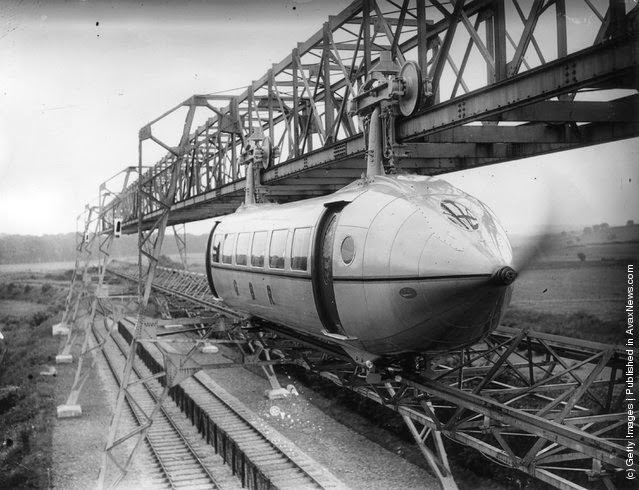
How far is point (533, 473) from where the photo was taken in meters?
10.6

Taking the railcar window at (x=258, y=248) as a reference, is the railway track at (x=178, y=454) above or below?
below

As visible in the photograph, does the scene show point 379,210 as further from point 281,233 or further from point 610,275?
point 610,275

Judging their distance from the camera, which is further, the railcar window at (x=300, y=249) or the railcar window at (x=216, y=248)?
the railcar window at (x=216, y=248)

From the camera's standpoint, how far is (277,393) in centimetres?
3027

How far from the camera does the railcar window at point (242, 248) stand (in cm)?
1493

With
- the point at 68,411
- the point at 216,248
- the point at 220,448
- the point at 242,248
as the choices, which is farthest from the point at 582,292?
the point at 68,411

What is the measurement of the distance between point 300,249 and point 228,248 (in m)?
5.65

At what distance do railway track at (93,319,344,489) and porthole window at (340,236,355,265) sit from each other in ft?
36.5

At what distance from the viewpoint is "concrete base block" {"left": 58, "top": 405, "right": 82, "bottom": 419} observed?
28.0 metres

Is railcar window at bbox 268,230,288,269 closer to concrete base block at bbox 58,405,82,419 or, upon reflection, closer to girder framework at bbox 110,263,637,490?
girder framework at bbox 110,263,637,490

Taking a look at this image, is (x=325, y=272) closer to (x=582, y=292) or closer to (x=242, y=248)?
(x=242, y=248)

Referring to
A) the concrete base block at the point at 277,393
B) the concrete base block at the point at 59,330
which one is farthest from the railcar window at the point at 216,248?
the concrete base block at the point at 59,330

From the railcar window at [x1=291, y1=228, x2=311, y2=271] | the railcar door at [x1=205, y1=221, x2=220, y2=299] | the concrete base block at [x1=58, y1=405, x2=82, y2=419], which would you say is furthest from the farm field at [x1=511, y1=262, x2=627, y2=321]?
the railcar window at [x1=291, y1=228, x2=311, y2=271]

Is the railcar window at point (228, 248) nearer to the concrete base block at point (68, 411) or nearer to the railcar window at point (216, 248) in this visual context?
the railcar window at point (216, 248)
